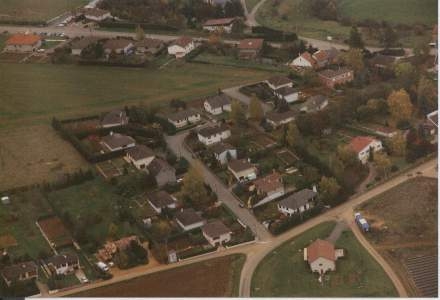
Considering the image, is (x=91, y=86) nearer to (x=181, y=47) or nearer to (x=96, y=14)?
(x=181, y=47)

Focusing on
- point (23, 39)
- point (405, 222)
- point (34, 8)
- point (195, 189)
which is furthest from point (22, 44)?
point (405, 222)

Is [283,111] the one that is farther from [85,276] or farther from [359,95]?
[85,276]

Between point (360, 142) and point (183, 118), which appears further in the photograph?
point (183, 118)

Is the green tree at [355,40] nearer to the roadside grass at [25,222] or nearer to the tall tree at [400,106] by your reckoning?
the tall tree at [400,106]

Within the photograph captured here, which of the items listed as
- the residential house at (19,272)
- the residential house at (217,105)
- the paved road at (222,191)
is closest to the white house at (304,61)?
the residential house at (217,105)

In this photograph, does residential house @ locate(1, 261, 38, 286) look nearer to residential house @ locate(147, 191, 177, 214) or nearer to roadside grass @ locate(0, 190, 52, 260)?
roadside grass @ locate(0, 190, 52, 260)

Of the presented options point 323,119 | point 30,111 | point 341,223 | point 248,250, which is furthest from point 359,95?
point 30,111
